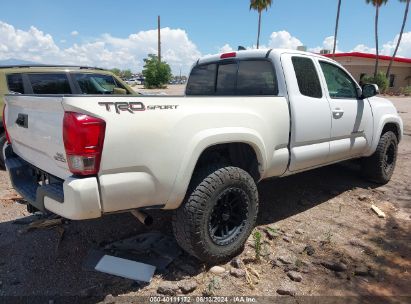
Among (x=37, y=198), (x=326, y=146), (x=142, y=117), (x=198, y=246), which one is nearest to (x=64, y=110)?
(x=142, y=117)

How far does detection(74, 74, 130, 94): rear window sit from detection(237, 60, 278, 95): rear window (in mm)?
3558

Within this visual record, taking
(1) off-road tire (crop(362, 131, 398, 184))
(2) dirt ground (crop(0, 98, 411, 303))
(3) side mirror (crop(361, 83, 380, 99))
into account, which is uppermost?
(3) side mirror (crop(361, 83, 380, 99))

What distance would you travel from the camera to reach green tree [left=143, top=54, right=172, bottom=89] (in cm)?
4303

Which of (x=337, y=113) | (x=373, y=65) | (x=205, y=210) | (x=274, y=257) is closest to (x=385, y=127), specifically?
(x=337, y=113)

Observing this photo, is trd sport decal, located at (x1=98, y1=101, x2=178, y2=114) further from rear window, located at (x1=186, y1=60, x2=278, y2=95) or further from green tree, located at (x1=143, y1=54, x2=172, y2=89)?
green tree, located at (x1=143, y1=54, x2=172, y2=89)

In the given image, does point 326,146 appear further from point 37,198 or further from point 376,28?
point 376,28

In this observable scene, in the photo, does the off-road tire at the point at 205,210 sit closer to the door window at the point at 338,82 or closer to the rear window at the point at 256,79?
the rear window at the point at 256,79

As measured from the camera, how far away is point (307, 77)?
425 centimetres

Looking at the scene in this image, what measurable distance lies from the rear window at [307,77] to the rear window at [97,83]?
406 centimetres

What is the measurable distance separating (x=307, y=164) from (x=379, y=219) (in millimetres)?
1247

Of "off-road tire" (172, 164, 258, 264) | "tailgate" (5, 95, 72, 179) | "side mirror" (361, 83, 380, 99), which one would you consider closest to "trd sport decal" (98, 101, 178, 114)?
"tailgate" (5, 95, 72, 179)

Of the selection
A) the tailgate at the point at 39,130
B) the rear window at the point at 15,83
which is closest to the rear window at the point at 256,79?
the tailgate at the point at 39,130

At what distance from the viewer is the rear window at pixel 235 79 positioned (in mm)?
4059

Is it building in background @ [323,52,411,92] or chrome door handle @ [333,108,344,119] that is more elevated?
building in background @ [323,52,411,92]
